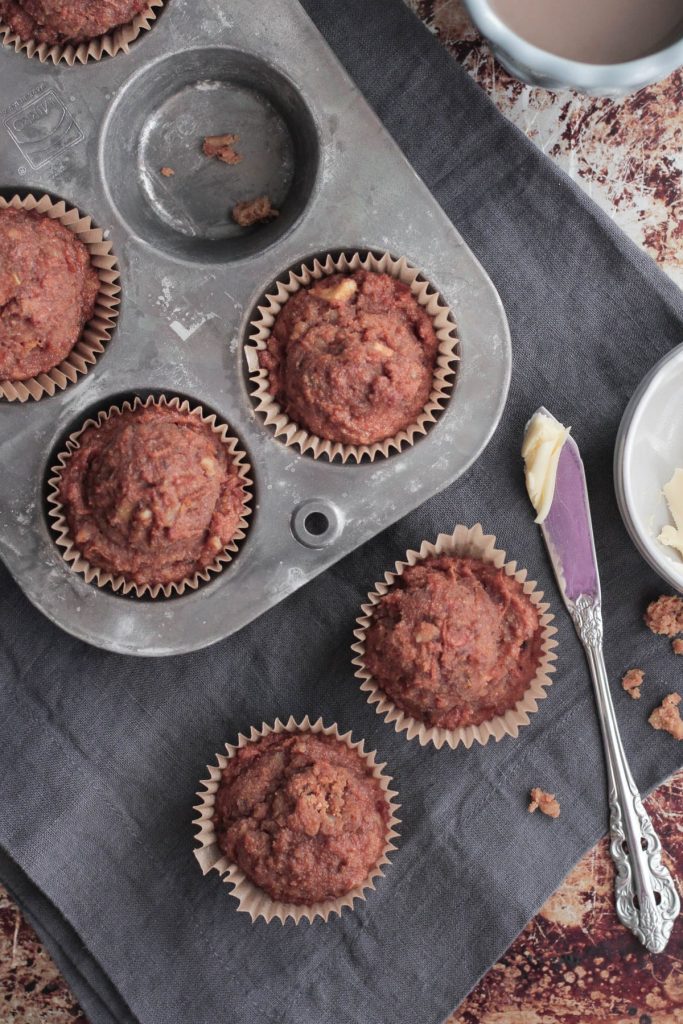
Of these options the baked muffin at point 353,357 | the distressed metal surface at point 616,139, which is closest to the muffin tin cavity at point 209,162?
the baked muffin at point 353,357

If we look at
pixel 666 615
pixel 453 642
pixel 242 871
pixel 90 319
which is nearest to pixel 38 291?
pixel 90 319

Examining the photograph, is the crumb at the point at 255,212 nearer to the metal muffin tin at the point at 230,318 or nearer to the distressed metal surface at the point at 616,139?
the metal muffin tin at the point at 230,318

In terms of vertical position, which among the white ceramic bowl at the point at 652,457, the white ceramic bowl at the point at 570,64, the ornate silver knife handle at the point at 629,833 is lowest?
the ornate silver knife handle at the point at 629,833

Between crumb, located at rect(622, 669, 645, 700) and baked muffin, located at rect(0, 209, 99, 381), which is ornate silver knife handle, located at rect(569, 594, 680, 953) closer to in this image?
crumb, located at rect(622, 669, 645, 700)

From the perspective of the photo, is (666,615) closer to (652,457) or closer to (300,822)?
(652,457)

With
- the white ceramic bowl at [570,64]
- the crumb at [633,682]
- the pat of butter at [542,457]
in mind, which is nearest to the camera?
the white ceramic bowl at [570,64]
